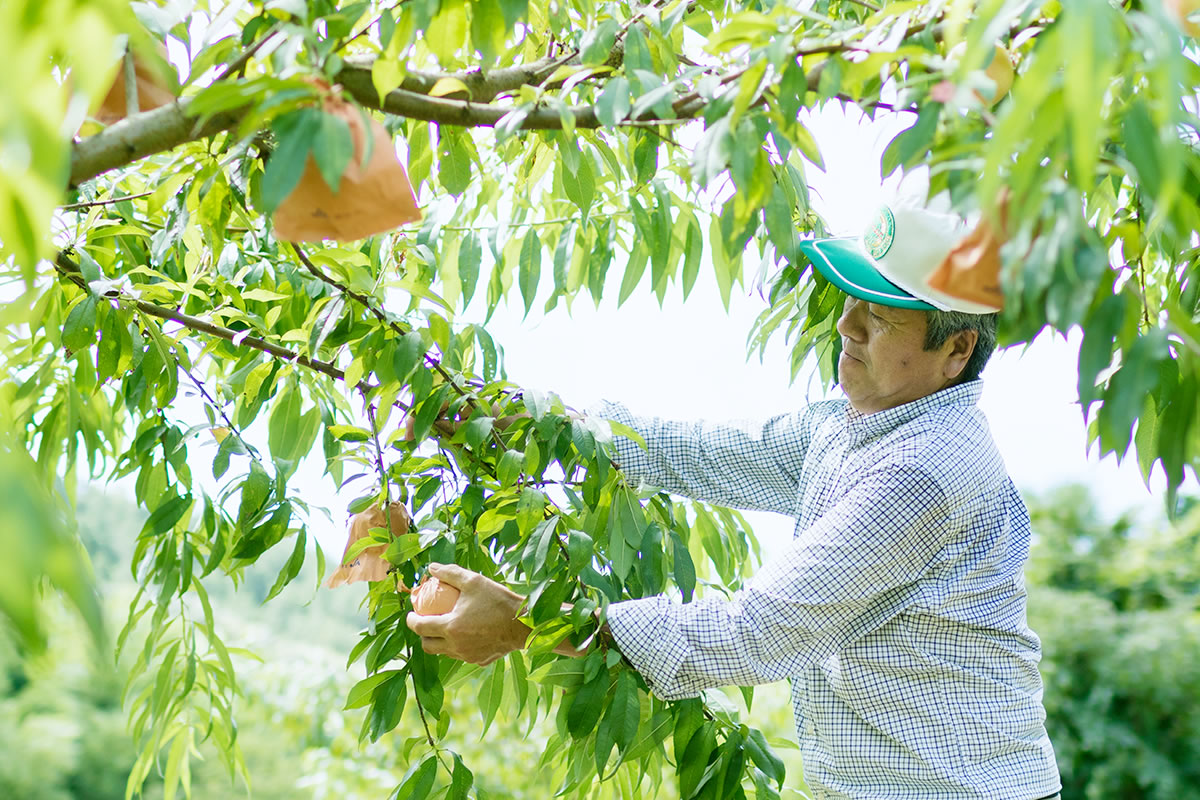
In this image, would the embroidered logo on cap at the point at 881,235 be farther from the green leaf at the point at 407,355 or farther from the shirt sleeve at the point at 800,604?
the green leaf at the point at 407,355

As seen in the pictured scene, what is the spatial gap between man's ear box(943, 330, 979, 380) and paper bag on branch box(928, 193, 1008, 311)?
2.42ft

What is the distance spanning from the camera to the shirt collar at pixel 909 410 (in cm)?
133

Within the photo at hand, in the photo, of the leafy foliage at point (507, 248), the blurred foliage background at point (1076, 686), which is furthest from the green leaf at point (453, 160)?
the blurred foliage background at point (1076, 686)

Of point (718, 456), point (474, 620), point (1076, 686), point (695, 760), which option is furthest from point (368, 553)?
point (1076, 686)

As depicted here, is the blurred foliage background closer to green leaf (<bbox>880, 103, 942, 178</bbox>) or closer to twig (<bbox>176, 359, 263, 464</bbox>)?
twig (<bbox>176, 359, 263, 464</bbox>)

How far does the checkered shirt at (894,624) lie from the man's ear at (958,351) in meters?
0.02

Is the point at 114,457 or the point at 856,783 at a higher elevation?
the point at 114,457

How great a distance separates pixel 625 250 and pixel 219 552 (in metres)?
0.59

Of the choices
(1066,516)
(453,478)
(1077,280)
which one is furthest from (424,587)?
(1066,516)

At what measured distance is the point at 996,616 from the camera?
1.31m

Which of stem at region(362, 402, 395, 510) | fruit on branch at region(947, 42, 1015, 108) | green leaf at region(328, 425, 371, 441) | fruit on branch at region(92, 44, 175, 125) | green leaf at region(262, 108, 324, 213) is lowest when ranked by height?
stem at region(362, 402, 395, 510)

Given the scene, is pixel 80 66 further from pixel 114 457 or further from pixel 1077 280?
pixel 114 457

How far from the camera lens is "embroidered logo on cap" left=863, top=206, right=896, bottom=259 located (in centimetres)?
116

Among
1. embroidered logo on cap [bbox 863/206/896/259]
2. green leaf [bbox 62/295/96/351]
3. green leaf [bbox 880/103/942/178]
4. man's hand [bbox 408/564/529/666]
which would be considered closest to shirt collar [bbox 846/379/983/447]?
embroidered logo on cap [bbox 863/206/896/259]
